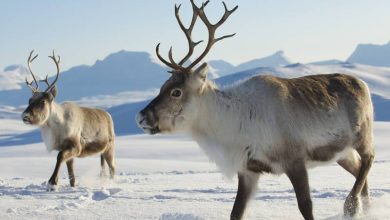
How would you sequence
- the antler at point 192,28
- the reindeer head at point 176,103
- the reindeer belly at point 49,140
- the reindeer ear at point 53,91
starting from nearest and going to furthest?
the reindeer head at point 176,103 < the antler at point 192,28 < the reindeer belly at point 49,140 < the reindeer ear at point 53,91

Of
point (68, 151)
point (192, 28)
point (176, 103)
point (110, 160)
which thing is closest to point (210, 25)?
point (192, 28)

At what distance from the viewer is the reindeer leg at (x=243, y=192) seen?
4.66 metres

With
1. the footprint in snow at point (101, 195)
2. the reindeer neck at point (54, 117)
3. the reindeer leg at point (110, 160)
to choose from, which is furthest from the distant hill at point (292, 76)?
the footprint in snow at point (101, 195)

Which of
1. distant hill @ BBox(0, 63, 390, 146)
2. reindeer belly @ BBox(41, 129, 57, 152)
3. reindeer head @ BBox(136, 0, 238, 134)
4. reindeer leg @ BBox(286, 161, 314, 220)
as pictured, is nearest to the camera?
reindeer leg @ BBox(286, 161, 314, 220)

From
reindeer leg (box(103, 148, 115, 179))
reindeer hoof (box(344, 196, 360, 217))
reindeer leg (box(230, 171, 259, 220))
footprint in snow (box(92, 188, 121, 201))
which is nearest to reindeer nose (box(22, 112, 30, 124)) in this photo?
reindeer leg (box(103, 148, 115, 179))

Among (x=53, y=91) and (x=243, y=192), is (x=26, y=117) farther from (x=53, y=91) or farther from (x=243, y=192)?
(x=243, y=192)

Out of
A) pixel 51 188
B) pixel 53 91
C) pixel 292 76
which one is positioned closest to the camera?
pixel 51 188

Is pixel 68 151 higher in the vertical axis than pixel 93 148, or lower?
higher

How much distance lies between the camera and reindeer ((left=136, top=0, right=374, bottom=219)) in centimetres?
440

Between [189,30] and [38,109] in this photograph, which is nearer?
[189,30]

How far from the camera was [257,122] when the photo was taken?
4.51 m

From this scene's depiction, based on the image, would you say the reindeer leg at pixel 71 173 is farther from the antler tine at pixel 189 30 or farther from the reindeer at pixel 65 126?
the antler tine at pixel 189 30

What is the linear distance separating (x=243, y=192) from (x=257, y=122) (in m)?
0.63

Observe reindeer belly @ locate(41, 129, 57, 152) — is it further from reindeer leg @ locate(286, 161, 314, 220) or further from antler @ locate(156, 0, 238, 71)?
reindeer leg @ locate(286, 161, 314, 220)
